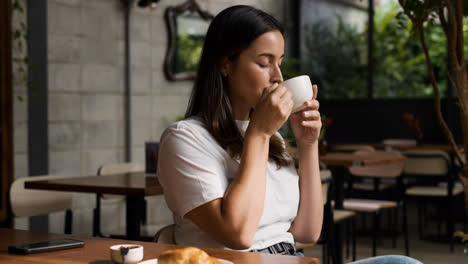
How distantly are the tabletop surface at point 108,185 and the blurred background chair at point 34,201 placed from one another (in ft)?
0.23

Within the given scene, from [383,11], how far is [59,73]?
14.0 feet

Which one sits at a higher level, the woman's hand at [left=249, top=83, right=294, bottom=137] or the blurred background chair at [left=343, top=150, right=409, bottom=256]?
the woman's hand at [left=249, top=83, right=294, bottom=137]

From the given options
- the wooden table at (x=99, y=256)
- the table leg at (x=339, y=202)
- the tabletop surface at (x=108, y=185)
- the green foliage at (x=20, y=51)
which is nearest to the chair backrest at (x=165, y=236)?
the wooden table at (x=99, y=256)

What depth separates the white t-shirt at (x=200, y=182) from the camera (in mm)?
1390

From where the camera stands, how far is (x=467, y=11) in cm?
266

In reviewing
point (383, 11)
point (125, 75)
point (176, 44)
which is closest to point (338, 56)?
point (383, 11)

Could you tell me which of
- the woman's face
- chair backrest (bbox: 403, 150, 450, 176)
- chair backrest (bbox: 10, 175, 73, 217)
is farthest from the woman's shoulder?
chair backrest (bbox: 403, 150, 450, 176)

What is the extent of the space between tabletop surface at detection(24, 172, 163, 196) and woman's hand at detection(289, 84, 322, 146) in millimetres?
1204

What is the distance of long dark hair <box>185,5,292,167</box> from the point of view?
1.52m

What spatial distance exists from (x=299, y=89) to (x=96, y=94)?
413 centimetres

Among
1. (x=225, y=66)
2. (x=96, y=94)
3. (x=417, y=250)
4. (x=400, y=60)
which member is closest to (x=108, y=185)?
(x=225, y=66)

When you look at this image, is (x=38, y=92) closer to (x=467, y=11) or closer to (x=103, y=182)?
(x=103, y=182)

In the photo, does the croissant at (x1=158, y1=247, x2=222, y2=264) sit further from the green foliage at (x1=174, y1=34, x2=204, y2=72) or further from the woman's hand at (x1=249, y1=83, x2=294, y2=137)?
the green foliage at (x1=174, y1=34, x2=204, y2=72)

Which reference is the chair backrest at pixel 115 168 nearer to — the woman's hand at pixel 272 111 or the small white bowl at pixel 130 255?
the woman's hand at pixel 272 111
